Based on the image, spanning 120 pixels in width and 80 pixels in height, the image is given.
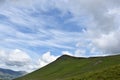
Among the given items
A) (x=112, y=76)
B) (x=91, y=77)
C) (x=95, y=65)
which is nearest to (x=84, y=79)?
(x=91, y=77)

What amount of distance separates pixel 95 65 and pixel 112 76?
143239 millimetres

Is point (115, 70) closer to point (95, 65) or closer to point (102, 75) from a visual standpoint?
point (102, 75)

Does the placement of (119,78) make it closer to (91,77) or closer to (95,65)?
(91,77)

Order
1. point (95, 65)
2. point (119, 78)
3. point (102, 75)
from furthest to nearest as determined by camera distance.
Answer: point (95, 65)
point (102, 75)
point (119, 78)

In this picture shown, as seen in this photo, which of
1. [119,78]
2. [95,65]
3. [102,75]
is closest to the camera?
[119,78]

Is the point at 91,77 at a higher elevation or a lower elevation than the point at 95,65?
lower

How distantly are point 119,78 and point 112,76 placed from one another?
103 inches

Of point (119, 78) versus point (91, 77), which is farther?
point (91, 77)

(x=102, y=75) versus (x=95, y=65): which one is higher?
(x=95, y=65)

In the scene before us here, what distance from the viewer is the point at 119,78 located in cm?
5566

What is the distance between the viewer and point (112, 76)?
5803cm

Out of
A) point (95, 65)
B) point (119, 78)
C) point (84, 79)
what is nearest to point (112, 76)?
point (119, 78)

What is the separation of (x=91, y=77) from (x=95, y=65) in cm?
14088

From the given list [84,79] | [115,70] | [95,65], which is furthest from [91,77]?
[95,65]
